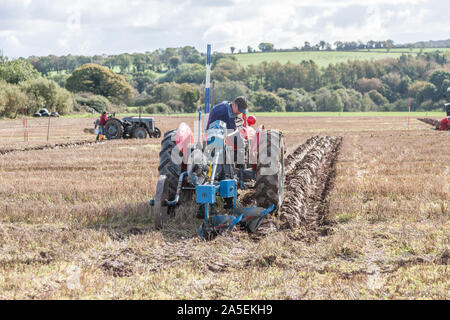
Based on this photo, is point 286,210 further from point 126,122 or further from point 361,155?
point 126,122

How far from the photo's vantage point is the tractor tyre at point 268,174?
23.6 ft

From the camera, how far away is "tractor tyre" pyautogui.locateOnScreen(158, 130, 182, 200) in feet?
24.2

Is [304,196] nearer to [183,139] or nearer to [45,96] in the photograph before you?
[183,139]

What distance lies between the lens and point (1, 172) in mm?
12281

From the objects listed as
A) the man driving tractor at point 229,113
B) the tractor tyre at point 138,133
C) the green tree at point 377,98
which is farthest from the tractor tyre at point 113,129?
the green tree at point 377,98

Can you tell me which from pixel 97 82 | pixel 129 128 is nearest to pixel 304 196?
pixel 129 128

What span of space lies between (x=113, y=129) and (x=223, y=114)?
1625 cm

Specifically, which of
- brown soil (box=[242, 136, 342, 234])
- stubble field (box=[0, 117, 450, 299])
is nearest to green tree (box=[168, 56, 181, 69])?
brown soil (box=[242, 136, 342, 234])

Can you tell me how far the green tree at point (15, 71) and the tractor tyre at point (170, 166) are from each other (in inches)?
2107

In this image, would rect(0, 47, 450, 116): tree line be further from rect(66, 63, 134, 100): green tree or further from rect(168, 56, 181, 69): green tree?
rect(168, 56, 181, 69): green tree

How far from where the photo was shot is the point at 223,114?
763cm

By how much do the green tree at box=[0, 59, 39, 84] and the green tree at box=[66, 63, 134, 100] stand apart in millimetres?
10020

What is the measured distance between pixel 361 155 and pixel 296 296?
Result: 492 inches
